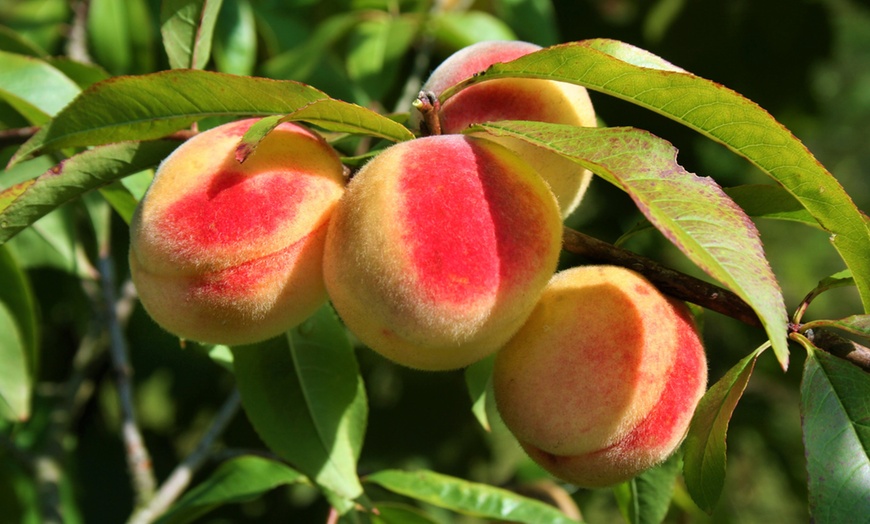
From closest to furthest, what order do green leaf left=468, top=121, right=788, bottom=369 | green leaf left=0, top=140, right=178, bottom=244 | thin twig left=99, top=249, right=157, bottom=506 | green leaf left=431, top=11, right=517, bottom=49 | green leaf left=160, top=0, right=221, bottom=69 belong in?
green leaf left=468, top=121, right=788, bottom=369 → green leaf left=0, top=140, right=178, bottom=244 → green leaf left=160, top=0, right=221, bottom=69 → thin twig left=99, top=249, right=157, bottom=506 → green leaf left=431, top=11, right=517, bottom=49

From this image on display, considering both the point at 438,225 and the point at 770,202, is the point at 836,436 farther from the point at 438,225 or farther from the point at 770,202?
the point at 438,225

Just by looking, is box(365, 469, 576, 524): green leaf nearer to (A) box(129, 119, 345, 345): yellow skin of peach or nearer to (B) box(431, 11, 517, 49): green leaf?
(A) box(129, 119, 345, 345): yellow skin of peach

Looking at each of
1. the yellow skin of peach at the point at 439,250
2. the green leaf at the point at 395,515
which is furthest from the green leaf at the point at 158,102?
the green leaf at the point at 395,515

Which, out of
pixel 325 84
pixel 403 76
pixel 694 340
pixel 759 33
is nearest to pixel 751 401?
pixel 759 33

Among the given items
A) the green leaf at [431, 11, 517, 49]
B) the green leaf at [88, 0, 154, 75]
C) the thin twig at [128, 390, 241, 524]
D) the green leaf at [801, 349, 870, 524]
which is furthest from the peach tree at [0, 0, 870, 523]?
the green leaf at [431, 11, 517, 49]

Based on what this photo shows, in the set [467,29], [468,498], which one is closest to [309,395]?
[468,498]

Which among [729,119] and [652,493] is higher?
[729,119]
